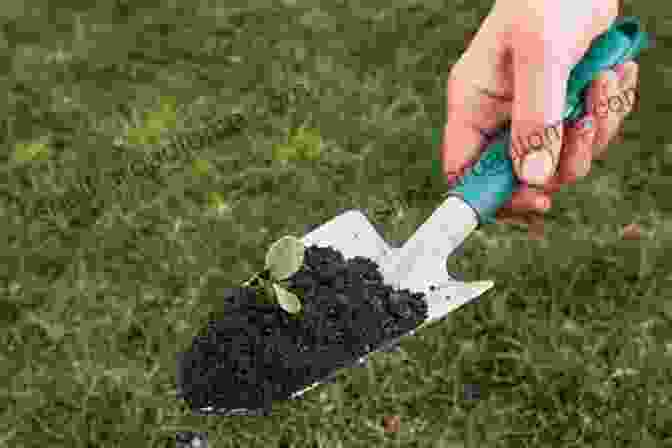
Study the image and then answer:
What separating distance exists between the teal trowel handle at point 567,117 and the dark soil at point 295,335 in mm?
323

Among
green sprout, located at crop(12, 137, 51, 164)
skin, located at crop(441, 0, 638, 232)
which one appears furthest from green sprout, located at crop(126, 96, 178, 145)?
skin, located at crop(441, 0, 638, 232)

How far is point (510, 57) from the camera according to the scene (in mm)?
2379

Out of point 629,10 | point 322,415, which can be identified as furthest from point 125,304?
point 629,10

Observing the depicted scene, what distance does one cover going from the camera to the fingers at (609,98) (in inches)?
90.3

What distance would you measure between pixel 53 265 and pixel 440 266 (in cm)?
149

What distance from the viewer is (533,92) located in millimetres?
2117

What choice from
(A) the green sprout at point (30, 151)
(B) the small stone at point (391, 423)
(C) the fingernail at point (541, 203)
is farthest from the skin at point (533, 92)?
(A) the green sprout at point (30, 151)

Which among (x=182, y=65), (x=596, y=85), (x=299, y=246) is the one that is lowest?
(x=182, y=65)

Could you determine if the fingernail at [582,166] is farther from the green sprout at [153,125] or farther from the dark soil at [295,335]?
the green sprout at [153,125]

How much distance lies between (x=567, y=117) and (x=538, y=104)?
290mm

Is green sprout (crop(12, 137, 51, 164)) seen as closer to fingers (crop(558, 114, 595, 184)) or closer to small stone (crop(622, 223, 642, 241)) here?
fingers (crop(558, 114, 595, 184))

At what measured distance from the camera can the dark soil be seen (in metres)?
2.08

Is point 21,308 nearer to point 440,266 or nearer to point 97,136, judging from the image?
point 97,136

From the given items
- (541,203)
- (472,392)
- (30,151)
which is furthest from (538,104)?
(30,151)
